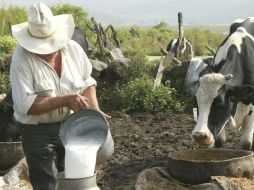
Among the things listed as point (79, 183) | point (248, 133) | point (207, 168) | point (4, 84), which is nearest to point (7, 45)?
point (4, 84)

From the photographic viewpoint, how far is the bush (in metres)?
9.58

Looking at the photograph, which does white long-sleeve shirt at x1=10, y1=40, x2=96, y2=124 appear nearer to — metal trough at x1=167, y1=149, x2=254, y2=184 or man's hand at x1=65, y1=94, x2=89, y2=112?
man's hand at x1=65, y1=94, x2=89, y2=112

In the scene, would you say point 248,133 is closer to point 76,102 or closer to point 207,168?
point 207,168

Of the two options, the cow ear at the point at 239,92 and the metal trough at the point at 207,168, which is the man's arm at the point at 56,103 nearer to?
the metal trough at the point at 207,168

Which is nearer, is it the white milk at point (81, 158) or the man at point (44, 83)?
the white milk at point (81, 158)

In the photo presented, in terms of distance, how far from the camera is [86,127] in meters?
3.63

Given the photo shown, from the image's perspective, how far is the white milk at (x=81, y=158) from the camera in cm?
328

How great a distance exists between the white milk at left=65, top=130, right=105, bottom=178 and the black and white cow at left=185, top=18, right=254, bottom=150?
7.77 ft

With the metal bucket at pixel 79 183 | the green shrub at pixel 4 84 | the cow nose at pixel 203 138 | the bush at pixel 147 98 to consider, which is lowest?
the green shrub at pixel 4 84

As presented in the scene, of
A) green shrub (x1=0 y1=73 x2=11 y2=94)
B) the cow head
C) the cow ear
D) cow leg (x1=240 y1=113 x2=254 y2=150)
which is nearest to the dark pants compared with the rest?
the cow head

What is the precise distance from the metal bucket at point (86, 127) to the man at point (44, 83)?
19cm

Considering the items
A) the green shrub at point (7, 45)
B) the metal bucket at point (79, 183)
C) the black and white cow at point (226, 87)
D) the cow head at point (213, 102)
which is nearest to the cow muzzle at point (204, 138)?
the black and white cow at point (226, 87)

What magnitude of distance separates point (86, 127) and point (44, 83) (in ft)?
1.61

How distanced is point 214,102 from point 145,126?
2677 millimetres
